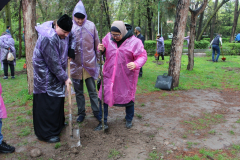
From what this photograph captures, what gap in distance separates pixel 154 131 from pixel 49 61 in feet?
6.89

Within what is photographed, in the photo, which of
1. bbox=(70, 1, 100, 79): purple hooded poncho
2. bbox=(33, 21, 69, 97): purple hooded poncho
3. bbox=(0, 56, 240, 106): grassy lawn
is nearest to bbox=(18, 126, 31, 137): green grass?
bbox=(33, 21, 69, 97): purple hooded poncho

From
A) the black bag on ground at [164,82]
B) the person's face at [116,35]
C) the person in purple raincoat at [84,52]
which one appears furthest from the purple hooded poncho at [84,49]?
the black bag on ground at [164,82]

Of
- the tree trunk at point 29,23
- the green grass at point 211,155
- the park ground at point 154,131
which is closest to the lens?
the green grass at point 211,155

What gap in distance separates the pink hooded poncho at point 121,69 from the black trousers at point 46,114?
2.66 ft

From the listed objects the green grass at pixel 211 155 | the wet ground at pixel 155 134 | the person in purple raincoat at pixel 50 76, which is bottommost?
the green grass at pixel 211 155

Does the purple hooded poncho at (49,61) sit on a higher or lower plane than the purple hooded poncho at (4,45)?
lower

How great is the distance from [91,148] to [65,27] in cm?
179

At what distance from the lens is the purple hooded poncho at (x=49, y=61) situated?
115 inches

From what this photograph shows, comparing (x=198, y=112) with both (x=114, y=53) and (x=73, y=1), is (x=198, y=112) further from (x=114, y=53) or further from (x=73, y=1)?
(x=73, y=1)

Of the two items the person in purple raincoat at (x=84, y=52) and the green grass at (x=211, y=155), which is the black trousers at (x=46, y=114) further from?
the green grass at (x=211, y=155)

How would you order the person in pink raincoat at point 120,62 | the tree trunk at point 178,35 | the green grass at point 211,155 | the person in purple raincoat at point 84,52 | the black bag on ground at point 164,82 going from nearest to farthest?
the green grass at point 211,155, the person in pink raincoat at point 120,62, the person in purple raincoat at point 84,52, the tree trunk at point 178,35, the black bag on ground at point 164,82

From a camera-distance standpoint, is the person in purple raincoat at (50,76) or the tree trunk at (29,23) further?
the tree trunk at (29,23)

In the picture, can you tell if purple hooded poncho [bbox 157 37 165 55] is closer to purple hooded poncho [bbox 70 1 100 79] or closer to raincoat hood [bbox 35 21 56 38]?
purple hooded poncho [bbox 70 1 100 79]

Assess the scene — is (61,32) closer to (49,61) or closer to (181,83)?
(49,61)
